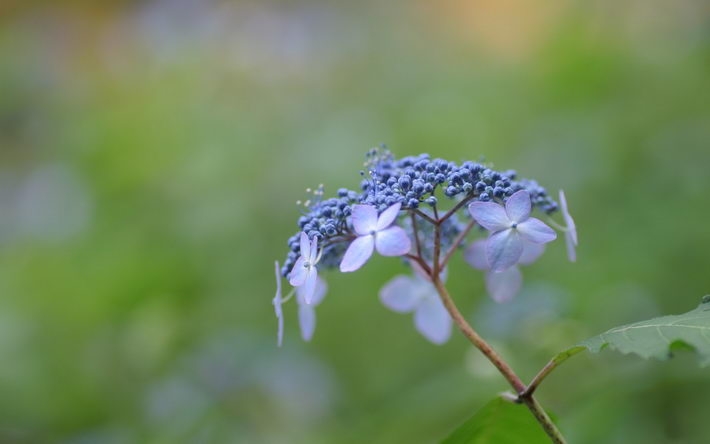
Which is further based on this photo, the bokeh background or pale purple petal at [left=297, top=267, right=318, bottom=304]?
the bokeh background

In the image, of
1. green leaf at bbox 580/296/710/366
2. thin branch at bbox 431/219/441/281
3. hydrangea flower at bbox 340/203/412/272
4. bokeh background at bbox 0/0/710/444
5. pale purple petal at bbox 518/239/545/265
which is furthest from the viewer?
bokeh background at bbox 0/0/710/444

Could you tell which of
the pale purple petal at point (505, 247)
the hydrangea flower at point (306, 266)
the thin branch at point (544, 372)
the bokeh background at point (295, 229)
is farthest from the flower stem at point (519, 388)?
the bokeh background at point (295, 229)

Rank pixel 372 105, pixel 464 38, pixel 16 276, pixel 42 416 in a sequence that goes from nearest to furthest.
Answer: pixel 42 416, pixel 16 276, pixel 372 105, pixel 464 38

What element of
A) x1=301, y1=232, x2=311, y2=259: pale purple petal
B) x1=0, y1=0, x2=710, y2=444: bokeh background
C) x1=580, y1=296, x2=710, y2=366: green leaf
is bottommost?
x1=580, y1=296, x2=710, y2=366: green leaf

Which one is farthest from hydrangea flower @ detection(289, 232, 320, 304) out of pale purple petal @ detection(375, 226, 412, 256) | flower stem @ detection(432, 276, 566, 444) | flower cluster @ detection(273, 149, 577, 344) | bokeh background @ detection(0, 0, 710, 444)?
bokeh background @ detection(0, 0, 710, 444)

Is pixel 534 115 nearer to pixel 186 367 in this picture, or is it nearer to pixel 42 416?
pixel 186 367

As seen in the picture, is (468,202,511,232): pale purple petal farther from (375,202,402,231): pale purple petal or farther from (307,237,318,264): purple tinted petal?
(307,237,318,264): purple tinted petal

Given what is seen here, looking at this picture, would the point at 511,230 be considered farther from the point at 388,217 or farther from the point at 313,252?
the point at 313,252

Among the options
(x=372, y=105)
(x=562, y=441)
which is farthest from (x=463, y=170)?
(x=372, y=105)
